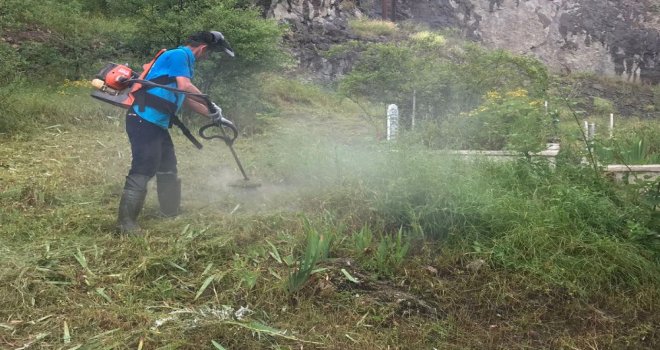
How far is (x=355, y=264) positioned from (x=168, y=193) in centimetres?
176

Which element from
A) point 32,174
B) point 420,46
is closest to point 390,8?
point 420,46

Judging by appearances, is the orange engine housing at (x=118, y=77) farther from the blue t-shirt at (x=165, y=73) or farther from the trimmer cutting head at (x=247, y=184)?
the trimmer cutting head at (x=247, y=184)

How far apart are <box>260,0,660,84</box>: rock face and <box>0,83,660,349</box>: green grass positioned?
631 inches

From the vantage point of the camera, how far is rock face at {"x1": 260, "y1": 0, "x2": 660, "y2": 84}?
64.4ft

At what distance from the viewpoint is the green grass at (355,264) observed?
2.66m

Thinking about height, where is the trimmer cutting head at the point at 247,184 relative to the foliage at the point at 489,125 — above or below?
below

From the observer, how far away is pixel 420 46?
10469 mm

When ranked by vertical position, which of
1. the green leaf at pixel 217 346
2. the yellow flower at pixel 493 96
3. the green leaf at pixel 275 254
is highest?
the yellow flower at pixel 493 96

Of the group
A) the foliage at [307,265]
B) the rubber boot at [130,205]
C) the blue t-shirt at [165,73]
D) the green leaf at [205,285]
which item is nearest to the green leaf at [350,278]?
the foliage at [307,265]

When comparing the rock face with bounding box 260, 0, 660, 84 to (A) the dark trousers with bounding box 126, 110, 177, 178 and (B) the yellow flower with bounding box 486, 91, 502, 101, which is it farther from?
(A) the dark trousers with bounding box 126, 110, 177, 178

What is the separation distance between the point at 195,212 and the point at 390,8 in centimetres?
1654

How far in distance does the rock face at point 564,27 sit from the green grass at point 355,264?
16.0 metres

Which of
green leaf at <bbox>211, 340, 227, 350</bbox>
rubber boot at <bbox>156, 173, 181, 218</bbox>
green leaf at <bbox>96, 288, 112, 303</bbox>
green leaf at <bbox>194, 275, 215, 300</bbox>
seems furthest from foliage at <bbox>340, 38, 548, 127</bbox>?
green leaf at <bbox>211, 340, 227, 350</bbox>

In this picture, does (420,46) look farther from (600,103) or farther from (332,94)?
(600,103)
